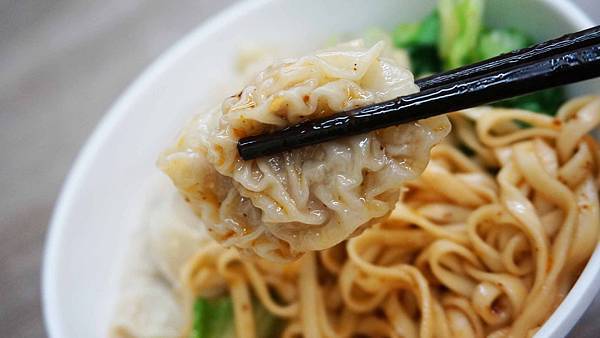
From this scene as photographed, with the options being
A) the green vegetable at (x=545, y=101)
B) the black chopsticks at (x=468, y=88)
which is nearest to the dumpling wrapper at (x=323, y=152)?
the black chopsticks at (x=468, y=88)

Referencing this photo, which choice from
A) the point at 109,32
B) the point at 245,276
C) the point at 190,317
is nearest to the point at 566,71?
the point at 245,276

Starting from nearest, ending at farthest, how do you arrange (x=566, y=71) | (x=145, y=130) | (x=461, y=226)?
1. (x=566, y=71)
2. (x=461, y=226)
3. (x=145, y=130)

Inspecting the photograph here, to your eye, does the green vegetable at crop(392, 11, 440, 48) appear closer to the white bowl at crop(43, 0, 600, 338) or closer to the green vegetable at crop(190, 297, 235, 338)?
the white bowl at crop(43, 0, 600, 338)

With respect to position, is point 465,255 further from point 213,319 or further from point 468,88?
point 213,319

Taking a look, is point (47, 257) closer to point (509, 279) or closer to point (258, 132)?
point (258, 132)

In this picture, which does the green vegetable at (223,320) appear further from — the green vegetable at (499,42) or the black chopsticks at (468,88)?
the green vegetable at (499,42)

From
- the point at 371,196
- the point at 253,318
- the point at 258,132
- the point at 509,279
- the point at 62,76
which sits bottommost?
the point at 509,279
